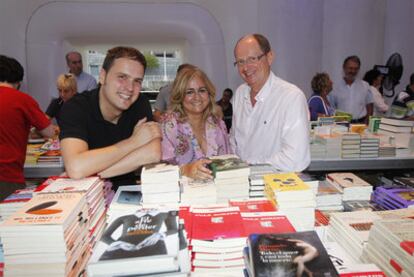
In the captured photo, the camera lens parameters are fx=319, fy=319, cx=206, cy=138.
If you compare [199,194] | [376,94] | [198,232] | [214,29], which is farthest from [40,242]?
[214,29]

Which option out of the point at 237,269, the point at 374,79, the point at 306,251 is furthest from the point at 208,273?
the point at 374,79

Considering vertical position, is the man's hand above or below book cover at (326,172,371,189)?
above

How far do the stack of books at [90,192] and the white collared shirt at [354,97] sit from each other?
15.9 feet

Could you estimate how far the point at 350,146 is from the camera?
362 centimetres

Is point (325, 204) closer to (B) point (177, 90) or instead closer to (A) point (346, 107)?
(B) point (177, 90)

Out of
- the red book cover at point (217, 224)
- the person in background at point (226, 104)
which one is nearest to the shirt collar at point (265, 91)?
the red book cover at point (217, 224)

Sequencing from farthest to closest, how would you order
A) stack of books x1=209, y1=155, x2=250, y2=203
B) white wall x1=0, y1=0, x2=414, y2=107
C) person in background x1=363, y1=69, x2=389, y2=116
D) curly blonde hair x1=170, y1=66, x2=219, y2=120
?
white wall x1=0, y1=0, x2=414, y2=107 → person in background x1=363, y1=69, x2=389, y2=116 → curly blonde hair x1=170, y1=66, x2=219, y2=120 → stack of books x1=209, y1=155, x2=250, y2=203

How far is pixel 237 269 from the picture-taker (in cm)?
110

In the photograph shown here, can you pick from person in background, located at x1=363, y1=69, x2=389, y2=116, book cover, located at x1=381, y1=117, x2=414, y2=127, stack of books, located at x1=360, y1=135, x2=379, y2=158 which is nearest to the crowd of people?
stack of books, located at x1=360, y1=135, x2=379, y2=158

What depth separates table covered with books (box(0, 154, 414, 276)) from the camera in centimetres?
92

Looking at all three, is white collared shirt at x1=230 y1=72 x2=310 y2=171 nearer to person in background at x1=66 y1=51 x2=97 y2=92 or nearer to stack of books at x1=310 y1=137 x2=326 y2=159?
stack of books at x1=310 y1=137 x2=326 y2=159

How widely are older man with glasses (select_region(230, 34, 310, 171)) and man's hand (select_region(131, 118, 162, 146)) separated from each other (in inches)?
34.5

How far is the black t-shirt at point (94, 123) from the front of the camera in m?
1.74

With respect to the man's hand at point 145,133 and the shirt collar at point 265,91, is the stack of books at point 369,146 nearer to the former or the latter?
the shirt collar at point 265,91
